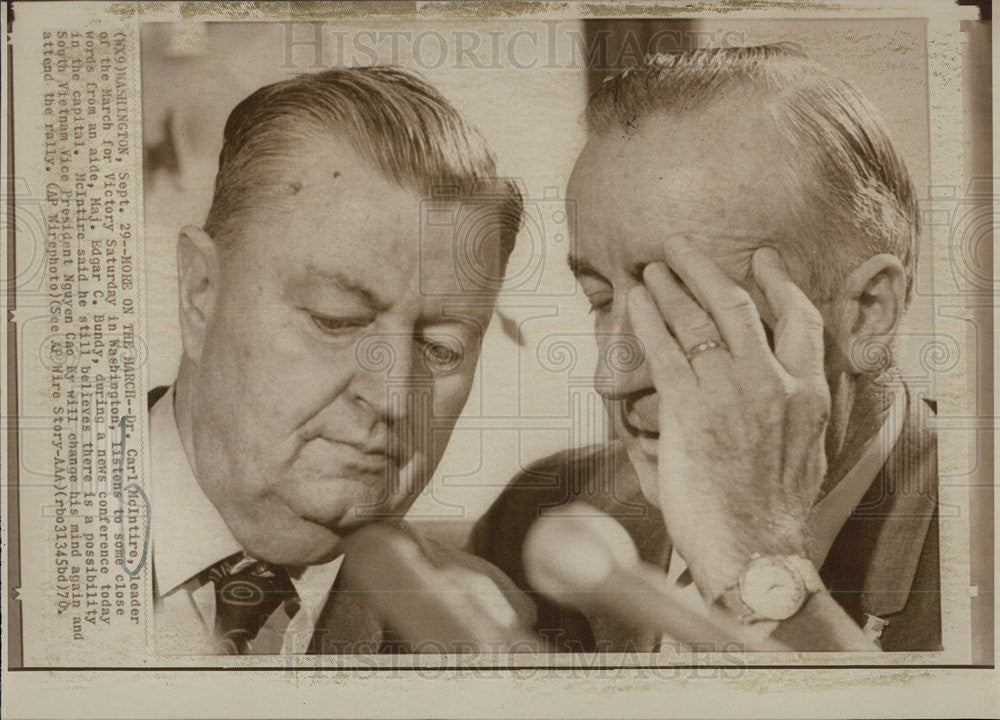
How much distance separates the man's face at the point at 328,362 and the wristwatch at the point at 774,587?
0.89 m

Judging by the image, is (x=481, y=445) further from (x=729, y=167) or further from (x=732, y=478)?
(x=729, y=167)

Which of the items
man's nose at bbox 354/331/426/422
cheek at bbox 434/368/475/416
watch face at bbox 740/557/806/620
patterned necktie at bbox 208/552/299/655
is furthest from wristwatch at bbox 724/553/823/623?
patterned necktie at bbox 208/552/299/655

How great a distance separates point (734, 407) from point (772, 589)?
1.64 ft

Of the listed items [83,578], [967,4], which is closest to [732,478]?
[967,4]

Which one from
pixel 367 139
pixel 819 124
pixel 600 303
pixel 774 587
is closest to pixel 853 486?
A: pixel 774 587

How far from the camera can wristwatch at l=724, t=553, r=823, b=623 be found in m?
2.63

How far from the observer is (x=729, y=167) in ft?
8.64

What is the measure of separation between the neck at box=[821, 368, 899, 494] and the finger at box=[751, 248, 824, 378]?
0.35 ft

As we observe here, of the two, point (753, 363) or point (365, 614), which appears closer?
point (753, 363)

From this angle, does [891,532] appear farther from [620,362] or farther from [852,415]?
[620,362]

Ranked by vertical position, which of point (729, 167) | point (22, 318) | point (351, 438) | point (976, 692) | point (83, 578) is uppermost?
point (729, 167)

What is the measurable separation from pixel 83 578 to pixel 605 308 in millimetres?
1619

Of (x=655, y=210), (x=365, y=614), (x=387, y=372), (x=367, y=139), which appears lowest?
(x=365, y=614)

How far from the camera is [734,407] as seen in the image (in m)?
2.62
